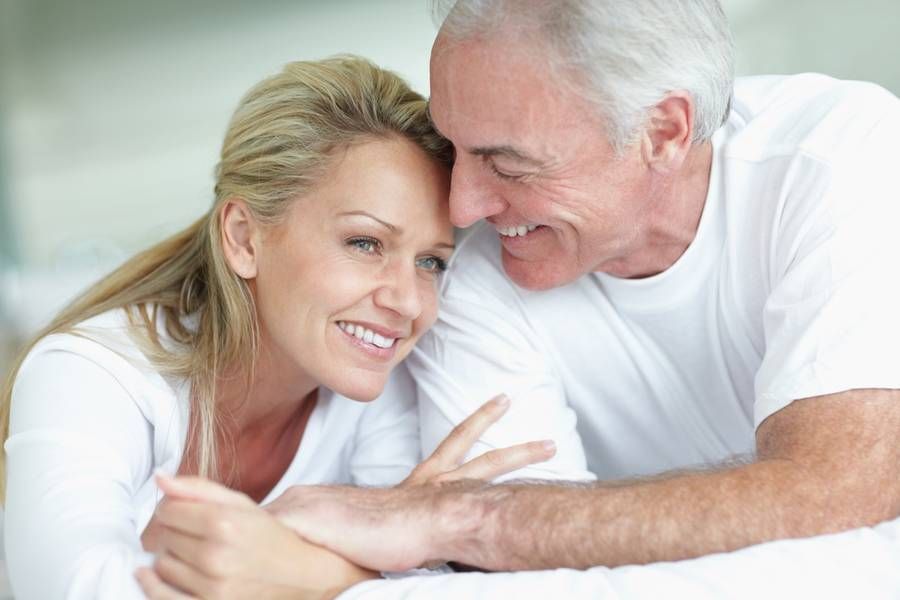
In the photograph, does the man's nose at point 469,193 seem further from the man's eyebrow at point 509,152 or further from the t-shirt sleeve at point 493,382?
the t-shirt sleeve at point 493,382

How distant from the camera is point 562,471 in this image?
1.65m

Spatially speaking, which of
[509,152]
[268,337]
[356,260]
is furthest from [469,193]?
[268,337]

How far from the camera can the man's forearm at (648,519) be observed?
4.17ft

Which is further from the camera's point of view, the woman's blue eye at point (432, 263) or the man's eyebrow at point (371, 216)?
the woman's blue eye at point (432, 263)

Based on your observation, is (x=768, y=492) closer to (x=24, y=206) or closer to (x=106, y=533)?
(x=106, y=533)

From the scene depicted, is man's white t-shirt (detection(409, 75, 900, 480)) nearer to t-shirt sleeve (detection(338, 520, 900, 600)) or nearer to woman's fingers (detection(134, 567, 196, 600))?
t-shirt sleeve (detection(338, 520, 900, 600))

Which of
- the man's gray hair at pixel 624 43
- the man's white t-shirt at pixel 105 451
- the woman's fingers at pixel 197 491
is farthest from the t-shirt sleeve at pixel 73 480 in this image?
the man's gray hair at pixel 624 43

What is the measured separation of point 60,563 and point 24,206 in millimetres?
3921

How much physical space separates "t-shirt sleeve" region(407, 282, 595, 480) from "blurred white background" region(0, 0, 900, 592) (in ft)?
7.98

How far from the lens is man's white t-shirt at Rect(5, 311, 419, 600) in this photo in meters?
1.29

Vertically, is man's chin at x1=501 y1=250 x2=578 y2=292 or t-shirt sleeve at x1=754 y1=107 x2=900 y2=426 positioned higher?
t-shirt sleeve at x1=754 y1=107 x2=900 y2=426

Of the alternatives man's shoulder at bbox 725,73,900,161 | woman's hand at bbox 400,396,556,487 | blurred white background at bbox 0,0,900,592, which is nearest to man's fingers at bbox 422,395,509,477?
woman's hand at bbox 400,396,556,487

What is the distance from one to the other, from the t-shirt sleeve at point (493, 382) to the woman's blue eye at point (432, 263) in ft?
0.17

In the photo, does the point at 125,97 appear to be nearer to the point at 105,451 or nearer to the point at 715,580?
the point at 105,451
